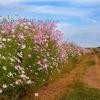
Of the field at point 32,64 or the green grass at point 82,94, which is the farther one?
the green grass at point 82,94

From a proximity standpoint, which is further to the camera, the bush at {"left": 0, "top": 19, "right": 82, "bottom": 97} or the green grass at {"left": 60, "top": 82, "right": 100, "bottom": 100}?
the green grass at {"left": 60, "top": 82, "right": 100, "bottom": 100}

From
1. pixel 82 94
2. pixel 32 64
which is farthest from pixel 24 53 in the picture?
pixel 82 94

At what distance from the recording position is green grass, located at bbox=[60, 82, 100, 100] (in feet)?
49.4

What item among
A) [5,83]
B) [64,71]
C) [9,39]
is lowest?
[64,71]

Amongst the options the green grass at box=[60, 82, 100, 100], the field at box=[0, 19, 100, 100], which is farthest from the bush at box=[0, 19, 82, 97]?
the green grass at box=[60, 82, 100, 100]

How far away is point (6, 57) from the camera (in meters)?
12.0

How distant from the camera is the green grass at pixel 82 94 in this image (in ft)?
49.4

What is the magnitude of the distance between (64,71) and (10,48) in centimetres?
1168

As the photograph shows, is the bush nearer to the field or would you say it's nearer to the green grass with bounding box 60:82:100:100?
the field

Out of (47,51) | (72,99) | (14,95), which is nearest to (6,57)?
(14,95)

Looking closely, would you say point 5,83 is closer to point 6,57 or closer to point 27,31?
point 6,57

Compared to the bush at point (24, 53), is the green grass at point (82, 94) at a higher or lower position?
lower

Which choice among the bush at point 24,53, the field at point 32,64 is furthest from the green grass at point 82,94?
the bush at point 24,53

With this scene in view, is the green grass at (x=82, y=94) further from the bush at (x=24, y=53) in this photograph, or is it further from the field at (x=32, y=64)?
the bush at (x=24, y=53)
